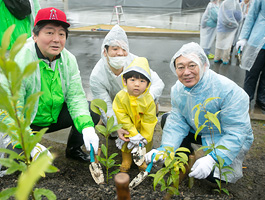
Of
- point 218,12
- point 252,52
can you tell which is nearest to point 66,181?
point 252,52

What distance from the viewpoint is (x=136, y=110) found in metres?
2.24

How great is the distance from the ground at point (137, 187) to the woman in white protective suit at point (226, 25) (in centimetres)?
379

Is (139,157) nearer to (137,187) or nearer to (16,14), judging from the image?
(137,187)

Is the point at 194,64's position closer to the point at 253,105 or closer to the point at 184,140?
the point at 184,140

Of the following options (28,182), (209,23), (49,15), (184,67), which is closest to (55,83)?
(49,15)

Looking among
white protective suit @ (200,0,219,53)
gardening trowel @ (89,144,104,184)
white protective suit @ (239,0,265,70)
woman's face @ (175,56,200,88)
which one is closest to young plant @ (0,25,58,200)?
gardening trowel @ (89,144,104,184)

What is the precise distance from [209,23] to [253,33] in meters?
3.04

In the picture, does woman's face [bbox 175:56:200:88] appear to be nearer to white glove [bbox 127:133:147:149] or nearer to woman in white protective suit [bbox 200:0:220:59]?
white glove [bbox 127:133:147:149]

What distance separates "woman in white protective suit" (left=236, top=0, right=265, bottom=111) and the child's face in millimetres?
2100

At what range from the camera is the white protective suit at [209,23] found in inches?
247

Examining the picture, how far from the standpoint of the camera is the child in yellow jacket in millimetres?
2158

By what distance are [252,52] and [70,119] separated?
262 cm

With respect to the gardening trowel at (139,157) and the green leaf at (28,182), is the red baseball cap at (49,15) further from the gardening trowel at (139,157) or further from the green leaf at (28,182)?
the green leaf at (28,182)

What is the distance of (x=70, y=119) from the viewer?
7.89 ft
